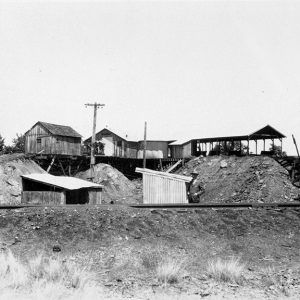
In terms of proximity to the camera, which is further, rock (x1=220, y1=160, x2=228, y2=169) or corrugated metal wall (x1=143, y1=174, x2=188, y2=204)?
rock (x1=220, y1=160, x2=228, y2=169)

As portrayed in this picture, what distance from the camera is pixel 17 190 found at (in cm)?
3272

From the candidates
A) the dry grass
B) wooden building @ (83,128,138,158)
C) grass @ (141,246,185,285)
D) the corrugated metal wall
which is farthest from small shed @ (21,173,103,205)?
wooden building @ (83,128,138,158)

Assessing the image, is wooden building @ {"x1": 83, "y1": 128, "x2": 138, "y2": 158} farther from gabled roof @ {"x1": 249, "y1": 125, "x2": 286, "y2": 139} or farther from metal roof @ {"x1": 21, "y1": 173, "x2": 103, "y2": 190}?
metal roof @ {"x1": 21, "y1": 173, "x2": 103, "y2": 190}

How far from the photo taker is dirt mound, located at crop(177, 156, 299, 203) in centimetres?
3297

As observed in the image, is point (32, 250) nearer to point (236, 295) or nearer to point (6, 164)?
point (236, 295)

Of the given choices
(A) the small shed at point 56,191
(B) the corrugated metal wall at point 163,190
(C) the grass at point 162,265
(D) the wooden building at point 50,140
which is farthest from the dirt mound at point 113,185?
(C) the grass at point 162,265

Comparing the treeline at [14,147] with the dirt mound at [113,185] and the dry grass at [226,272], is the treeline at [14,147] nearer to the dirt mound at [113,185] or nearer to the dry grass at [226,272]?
the dirt mound at [113,185]

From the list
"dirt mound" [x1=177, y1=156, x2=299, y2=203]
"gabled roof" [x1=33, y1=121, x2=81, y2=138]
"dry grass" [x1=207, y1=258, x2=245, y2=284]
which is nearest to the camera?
"dry grass" [x1=207, y1=258, x2=245, y2=284]

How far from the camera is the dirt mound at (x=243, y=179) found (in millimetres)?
32969

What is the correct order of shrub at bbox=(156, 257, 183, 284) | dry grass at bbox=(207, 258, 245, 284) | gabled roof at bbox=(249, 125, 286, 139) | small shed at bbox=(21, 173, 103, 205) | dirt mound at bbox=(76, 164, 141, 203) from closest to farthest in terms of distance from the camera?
shrub at bbox=(156, 257, 183, 284)
dry grass at bbox=(207, 258, 245, 284)
small shed at bbox=(21, 173, 103, 205)
dirt mound at bbox=(76, 164, 141, 203)
gabled roof at bbox=(249, 125, 286, 139)

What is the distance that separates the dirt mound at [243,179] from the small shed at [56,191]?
424 inches

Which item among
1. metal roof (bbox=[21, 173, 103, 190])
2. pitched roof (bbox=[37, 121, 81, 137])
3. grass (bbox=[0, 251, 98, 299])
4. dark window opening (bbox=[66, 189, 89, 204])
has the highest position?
pitched roof (bbox=[37, 121, 81, 137])

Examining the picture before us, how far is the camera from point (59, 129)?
141ft

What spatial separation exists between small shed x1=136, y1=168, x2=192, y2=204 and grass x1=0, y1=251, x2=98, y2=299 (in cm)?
1839
